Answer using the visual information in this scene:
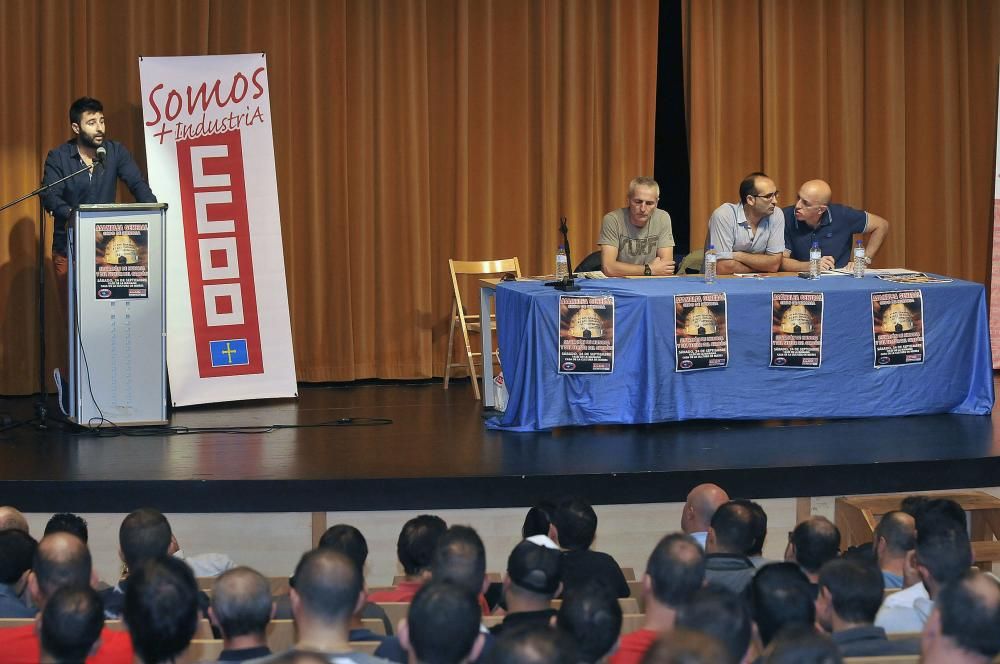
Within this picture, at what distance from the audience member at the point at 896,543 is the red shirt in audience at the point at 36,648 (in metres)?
2.11

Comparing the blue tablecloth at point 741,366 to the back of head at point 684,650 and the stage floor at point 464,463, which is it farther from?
the back of head at point 684,650

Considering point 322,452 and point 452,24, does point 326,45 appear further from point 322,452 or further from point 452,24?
point 322,452

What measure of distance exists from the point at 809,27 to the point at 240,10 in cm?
385

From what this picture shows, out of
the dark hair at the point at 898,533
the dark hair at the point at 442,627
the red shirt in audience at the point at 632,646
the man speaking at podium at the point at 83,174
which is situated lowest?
the red shirt in audience at the point at 632,646

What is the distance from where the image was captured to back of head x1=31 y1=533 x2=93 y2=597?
10.1ft

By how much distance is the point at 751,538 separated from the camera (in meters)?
3.66

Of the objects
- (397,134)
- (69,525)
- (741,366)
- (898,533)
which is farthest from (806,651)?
(397,134)

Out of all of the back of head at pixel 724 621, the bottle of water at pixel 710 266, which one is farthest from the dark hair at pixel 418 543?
the bottle of water at pixel 710 266

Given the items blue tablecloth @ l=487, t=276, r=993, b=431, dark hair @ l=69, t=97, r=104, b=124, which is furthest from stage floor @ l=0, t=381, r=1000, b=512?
dark hair @ l=69, t=97, r=104, b=124

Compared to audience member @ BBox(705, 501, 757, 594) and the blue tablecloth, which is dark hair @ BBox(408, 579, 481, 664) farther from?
the blue tablecloth

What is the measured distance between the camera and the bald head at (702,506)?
4.14m

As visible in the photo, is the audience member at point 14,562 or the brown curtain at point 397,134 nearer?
the audience member at point 14,562

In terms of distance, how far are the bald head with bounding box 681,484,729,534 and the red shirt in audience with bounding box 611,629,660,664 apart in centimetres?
133

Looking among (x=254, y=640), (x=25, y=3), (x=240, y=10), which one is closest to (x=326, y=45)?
(x=240, y=10)
